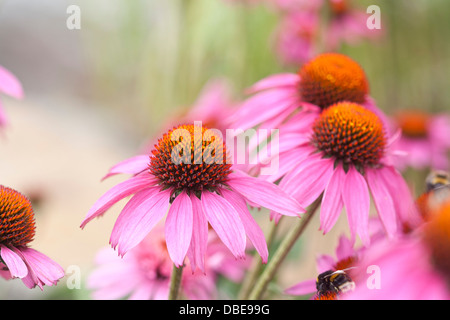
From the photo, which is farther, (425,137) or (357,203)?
(425,137)

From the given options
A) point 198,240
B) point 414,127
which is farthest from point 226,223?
point 414,127

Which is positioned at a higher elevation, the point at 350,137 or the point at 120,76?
the point at 120,76

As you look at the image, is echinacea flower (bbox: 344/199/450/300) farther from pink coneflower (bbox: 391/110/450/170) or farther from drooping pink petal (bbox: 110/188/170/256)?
pink coneflower (bbox: 391/110/450/170)

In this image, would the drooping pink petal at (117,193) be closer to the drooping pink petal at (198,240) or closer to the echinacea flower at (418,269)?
the drooping pink petal at (198,240)

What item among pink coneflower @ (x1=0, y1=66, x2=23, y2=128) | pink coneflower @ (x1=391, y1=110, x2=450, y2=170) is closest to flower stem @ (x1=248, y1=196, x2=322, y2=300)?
pink coneflower @ (x1=0, y1=66, x2=23, y2=128)

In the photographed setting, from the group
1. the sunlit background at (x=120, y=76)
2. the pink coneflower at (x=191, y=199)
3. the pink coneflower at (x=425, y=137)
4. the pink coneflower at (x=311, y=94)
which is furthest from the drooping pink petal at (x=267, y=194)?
the pink coneflower at (x=425, y=137)

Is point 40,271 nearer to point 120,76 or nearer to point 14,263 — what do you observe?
point 14,263
